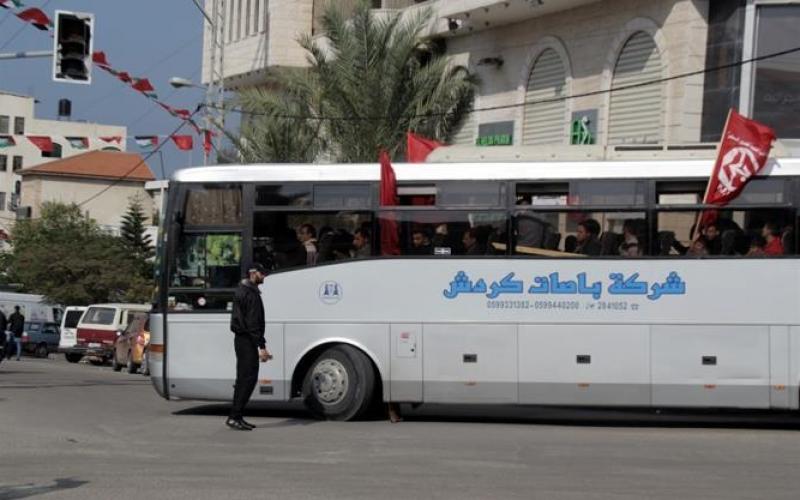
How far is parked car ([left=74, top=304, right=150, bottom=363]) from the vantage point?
3959 centimetres

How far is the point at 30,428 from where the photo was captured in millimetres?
14250

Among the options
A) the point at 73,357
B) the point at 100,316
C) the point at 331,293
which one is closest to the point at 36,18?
the point at 331,293

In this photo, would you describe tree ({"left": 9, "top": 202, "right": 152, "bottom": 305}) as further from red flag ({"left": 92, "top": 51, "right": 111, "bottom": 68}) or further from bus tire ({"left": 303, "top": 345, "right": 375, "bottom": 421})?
bus tire ({"left": 303, "top": 345, "right": 375, "bottom": 421})

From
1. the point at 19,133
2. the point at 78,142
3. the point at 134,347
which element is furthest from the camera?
the point at 19,133

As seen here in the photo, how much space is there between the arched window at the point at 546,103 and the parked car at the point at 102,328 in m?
14.2

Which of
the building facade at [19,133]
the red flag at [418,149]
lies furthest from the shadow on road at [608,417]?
the building facade at [19,133]

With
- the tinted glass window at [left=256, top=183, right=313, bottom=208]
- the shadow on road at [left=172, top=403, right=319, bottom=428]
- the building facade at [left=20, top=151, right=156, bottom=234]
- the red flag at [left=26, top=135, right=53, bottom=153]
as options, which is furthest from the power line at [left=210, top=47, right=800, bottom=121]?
the building facade at [left=20, top=151, right=156, bottom=234]

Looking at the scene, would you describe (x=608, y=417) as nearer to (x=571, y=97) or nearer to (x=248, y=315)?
(x=248, y=315)

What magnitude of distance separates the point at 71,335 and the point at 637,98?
72.7 feet

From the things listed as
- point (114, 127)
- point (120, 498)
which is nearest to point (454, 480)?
point (120, 498)

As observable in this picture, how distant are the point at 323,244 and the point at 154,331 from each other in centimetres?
248

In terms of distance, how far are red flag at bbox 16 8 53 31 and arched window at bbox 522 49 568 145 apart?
13.4 meters

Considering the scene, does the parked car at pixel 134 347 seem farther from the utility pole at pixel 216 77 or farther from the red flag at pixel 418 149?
the red flag at pixel 418 149

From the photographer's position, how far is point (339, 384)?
1558cm
